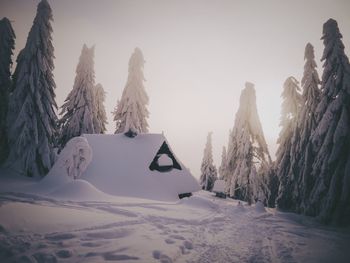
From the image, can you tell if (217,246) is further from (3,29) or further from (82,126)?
(3,29)

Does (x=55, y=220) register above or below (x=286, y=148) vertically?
below

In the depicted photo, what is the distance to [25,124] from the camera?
1694 centimetres

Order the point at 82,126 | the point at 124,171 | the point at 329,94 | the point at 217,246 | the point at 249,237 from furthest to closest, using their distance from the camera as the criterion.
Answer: the point at 82,126 < the point at 124,171 < the point at 329,94 < the point at 249,237 < the point at 217,246

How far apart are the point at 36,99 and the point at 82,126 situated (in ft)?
23.3

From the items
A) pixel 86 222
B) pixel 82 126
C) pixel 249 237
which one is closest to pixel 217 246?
pixel 249 237

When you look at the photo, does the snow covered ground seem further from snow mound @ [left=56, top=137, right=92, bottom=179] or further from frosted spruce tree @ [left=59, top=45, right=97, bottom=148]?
frosted spruce tree @ [left=59, top=45, right=97, bottom=148]

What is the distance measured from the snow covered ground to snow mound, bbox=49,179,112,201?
87cm

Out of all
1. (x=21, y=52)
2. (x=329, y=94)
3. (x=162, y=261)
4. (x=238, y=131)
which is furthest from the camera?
(x=238, y=131)

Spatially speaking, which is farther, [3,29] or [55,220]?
[3,29]

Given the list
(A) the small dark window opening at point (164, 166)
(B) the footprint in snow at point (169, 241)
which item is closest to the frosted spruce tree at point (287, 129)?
(A) the small dark window opening at point (164, 166)

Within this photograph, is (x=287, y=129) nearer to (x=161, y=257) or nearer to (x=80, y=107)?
(x=161, y=257)

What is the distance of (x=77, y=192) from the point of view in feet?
38.3

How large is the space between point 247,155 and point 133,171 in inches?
441

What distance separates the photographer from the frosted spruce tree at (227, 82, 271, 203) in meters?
20.1
